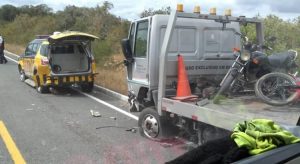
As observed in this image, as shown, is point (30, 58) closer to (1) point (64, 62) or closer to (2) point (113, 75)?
(1) point (64, 62)

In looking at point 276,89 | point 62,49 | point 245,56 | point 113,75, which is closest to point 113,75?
point 113,75

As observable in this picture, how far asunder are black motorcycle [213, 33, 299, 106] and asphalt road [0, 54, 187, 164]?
1.32 meters

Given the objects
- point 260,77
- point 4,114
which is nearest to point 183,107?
point 260,77

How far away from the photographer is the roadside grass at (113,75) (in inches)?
586

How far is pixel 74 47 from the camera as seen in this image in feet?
47.5

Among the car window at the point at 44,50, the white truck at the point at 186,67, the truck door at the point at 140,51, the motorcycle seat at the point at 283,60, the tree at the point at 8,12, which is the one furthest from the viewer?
the tree at the point at 8,12

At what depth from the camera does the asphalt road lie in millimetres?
6621

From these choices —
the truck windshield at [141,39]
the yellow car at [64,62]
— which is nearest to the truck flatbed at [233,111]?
the truck windshield at [141,39]

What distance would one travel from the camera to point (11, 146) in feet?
23.7

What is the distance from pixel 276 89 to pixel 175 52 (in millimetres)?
2107

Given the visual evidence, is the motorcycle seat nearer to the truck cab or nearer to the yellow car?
the truck cab

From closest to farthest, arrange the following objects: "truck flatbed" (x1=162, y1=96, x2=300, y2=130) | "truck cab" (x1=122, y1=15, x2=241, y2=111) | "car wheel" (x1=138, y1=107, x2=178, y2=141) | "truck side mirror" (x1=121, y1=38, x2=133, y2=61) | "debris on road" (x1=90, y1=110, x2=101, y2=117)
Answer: "truck flatbed" (x1=162, y1=96, x2=300, y2=130), "car wheel" (x1=138, y1=107, x2=178, y2=141), "truck cab" (x1=122, y1=15, x2=241, y2=111), "truck side mirror" (x1=121, y1=38, x2=133, y2=61), "debris on road" (x1=90, y1=110, x2=101, y2=117)

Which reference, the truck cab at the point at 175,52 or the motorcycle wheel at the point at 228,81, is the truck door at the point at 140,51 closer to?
the truck cab at the point at 175,52

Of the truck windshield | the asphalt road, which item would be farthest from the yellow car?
the truck windshield
